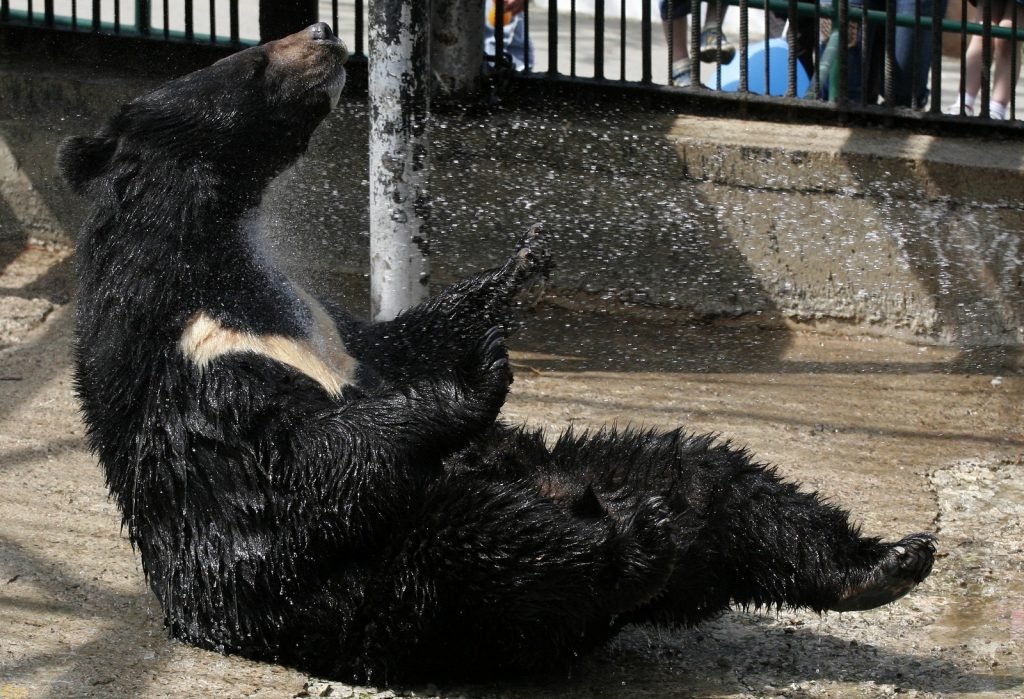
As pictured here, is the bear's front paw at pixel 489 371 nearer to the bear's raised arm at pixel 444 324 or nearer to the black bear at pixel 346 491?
the black bear at pixel 346 491

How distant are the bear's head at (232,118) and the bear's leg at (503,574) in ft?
3.94

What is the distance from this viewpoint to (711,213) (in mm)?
7238

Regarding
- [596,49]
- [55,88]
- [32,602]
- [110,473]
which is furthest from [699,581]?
[55,88]

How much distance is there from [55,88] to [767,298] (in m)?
3.98

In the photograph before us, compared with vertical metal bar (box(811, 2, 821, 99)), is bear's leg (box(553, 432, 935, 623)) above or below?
below

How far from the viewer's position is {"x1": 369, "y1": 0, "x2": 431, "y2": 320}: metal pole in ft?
18.4

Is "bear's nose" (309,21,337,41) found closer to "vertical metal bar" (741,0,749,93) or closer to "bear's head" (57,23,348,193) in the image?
"bear's head" (57,23,348,193)

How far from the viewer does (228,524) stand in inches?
145

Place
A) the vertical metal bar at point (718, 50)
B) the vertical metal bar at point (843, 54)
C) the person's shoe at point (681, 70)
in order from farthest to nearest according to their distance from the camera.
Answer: the person's shoe at point (681, 70) < the vertical metal bar at point (718, 50) < the vertical metal bar at point (843, 54)

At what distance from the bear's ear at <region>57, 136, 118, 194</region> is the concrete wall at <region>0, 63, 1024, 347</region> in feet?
10.4

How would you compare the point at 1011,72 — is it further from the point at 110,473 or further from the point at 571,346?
the point at 110,473

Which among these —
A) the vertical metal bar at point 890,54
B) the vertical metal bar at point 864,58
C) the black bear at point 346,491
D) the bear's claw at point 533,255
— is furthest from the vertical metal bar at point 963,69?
the black bear at point 346,491

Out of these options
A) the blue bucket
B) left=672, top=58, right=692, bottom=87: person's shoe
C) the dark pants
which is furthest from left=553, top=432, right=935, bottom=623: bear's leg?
the blue bucket

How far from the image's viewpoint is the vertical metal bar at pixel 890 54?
710 cm
